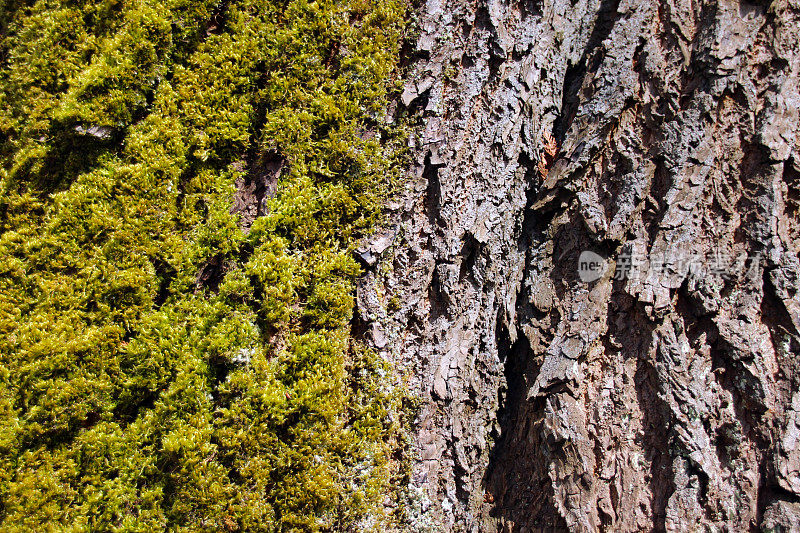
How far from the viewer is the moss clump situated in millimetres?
2572

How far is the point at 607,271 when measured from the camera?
9.24 ft

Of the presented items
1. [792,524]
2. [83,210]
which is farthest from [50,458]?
[792,524]

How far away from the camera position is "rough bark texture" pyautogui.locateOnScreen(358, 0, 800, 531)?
8.43ft

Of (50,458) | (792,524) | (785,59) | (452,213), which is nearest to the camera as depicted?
(792,524)

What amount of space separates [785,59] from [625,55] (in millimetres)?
908

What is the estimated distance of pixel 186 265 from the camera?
286 cm

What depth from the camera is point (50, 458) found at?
255cm

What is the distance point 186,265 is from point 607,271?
102 inches

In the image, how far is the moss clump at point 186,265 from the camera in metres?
2.57

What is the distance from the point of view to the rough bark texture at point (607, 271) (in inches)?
101

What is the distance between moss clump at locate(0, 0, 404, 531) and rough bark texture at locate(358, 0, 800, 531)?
1.24ft

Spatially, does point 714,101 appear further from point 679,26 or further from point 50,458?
point 50,458

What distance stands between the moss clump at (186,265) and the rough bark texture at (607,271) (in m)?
0.38

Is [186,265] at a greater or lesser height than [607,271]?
lesser
